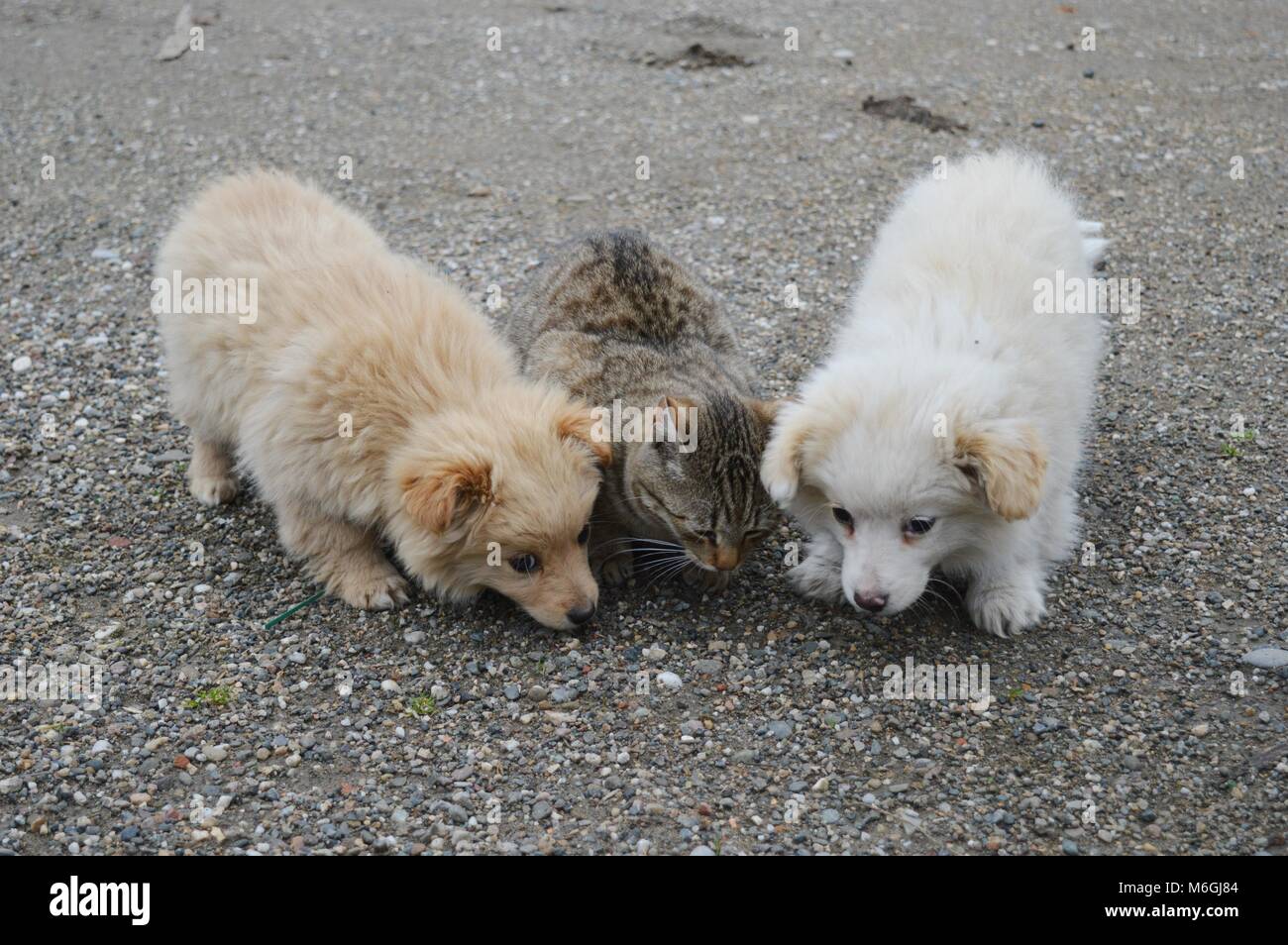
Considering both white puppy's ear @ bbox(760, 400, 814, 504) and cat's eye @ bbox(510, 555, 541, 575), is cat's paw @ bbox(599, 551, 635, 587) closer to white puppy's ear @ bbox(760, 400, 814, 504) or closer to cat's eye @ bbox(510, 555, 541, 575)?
cat's eye @ bbox(510, 555, 541, 575)

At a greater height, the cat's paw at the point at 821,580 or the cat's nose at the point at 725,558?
the cat's nose at the point at 725,558

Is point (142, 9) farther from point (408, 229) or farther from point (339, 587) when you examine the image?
point (339, 587)

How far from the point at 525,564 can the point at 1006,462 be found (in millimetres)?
1809

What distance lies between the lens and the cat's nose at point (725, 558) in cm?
451

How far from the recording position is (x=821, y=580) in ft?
15.6

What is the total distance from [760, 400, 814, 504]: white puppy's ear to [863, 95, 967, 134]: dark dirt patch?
5697 millimetres

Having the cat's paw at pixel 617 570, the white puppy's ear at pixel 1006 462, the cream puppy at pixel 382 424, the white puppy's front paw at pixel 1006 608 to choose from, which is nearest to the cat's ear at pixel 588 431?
the cream puppy at pixel 382 424

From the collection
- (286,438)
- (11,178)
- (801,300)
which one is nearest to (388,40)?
(11,178)

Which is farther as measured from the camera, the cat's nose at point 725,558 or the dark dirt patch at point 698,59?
the dark dirt patch at point 698,59

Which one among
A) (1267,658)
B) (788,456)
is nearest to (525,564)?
(788,456)

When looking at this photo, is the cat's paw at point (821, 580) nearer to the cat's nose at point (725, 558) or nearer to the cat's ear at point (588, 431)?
the cat's nose at point (725, 558)

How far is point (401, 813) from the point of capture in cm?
376

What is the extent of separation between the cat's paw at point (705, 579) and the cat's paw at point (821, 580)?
0.31 metres

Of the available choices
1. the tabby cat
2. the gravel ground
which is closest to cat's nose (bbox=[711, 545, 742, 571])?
the tabby cat
